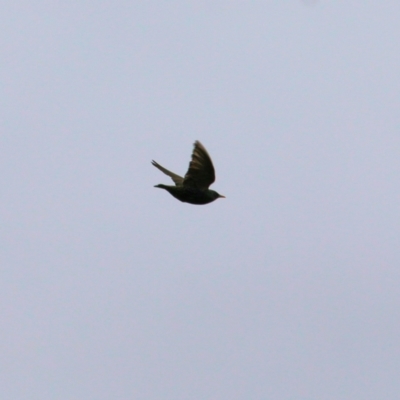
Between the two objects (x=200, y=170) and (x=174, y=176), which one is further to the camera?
(x=174, y=176)

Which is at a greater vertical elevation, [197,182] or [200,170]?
[200,170]

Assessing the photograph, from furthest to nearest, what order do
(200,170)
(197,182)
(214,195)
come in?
(214,195) → (197,182) → (200,170)

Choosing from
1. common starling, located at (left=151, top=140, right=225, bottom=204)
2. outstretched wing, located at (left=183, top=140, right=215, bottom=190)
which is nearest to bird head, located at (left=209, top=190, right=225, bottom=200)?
common starling, located at (left=151, top=140, right=225, bottom=204)

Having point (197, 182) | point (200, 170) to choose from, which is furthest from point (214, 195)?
point (200, 170)

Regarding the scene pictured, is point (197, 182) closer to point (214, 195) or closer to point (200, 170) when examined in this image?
point (200, 170)

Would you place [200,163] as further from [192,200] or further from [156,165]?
[156,165]

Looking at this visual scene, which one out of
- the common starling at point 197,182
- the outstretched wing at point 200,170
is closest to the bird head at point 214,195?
the common starling at point 197,182

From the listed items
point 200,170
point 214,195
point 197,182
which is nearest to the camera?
point 200,170

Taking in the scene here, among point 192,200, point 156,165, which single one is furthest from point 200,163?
point 156,165
